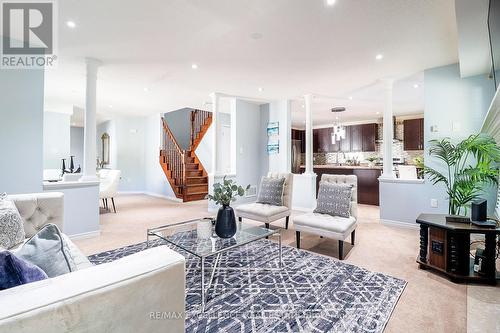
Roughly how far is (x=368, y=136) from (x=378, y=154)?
2.32 feet

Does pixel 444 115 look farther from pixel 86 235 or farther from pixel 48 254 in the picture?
pixel 86 235

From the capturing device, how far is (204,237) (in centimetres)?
234

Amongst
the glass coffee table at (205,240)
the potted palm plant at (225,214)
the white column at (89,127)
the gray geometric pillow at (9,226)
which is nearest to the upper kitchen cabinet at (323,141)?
the glass coffee table at (205,240)

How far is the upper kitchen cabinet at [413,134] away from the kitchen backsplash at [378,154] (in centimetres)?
42

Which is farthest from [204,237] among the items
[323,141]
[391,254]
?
[323,141]

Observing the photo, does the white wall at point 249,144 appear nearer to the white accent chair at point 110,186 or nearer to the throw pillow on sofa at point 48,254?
the white accent chair at point 110,186

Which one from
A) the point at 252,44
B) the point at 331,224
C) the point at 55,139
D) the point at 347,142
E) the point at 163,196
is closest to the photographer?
the point at 331,224

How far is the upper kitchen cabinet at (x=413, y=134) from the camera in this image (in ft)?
23.4

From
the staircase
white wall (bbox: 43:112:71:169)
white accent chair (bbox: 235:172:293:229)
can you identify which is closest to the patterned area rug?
white accent chair (bbox: 235:172:293:229)

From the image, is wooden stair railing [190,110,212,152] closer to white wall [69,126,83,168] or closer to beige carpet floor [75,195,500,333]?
beige carpet floor [75,195,500,333]

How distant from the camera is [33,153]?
316cm

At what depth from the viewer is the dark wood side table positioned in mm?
2215

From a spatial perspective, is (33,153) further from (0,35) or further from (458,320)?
(458,320)

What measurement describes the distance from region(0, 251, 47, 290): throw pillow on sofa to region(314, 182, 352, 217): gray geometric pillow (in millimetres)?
2873
